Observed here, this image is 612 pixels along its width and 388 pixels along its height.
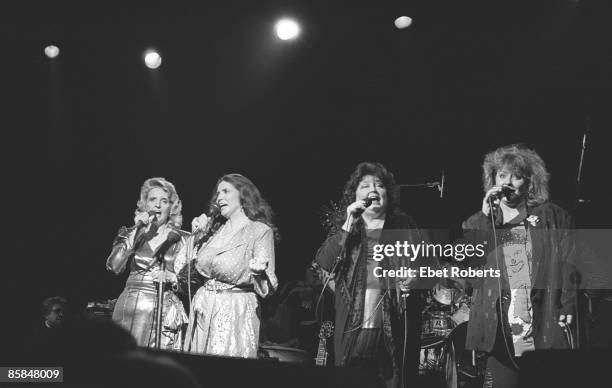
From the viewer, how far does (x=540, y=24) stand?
5902mm

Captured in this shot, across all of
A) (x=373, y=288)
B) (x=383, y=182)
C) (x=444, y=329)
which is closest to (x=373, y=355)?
(x=373, y=288)

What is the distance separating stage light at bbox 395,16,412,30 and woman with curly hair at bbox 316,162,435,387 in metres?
1.97

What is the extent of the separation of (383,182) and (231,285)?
1.30m

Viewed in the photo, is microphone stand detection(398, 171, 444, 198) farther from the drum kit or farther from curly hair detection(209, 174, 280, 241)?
curly hair detection(209, 174, 280, 241)

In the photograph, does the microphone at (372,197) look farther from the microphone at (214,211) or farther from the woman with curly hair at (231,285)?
the microphone at (214,211)

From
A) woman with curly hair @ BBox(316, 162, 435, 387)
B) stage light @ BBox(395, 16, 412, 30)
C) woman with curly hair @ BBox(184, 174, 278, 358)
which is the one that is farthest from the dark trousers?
stage light @ BBox(395, 16, 412, 30)

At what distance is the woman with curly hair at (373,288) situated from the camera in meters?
4.27

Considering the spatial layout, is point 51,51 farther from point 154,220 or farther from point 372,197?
point 372,197

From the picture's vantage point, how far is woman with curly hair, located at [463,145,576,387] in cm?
409

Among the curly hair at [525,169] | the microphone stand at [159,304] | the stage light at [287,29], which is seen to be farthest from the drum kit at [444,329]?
the stage light at [287,29]

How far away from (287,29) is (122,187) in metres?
2.32

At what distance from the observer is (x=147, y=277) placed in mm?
5426

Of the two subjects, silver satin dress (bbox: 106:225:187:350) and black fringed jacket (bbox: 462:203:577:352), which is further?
silver satin dress (bbox: 106:225:187:350)

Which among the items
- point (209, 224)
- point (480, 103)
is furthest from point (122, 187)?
point (480, 103)
